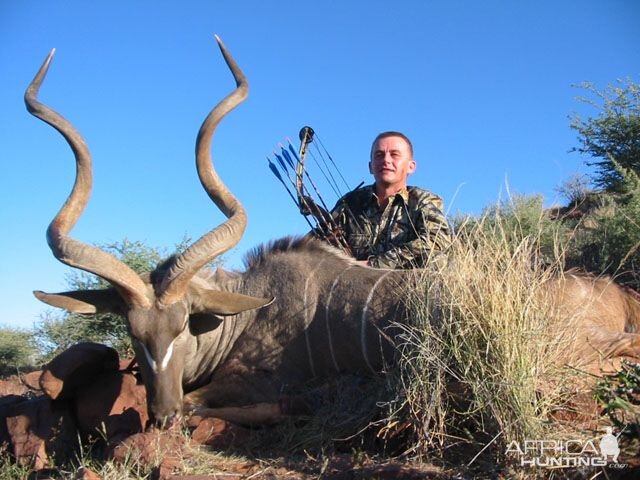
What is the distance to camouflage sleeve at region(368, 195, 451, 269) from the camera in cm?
432

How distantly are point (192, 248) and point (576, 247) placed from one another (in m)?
3.94

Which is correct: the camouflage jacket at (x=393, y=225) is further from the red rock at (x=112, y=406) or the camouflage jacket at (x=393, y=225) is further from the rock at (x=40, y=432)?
the rock at (x=40, y=432)

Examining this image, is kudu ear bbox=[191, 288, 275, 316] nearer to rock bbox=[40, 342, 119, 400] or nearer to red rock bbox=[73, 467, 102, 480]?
rock bbox=[40, 342, 119, 400]

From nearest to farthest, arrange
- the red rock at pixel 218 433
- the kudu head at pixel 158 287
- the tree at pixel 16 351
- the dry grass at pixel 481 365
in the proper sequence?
the dry grass at pixel 481 365 → the red rock at pixel 218 433 → the kudu head at pixel 158 287 → the tree at pixel 16 351

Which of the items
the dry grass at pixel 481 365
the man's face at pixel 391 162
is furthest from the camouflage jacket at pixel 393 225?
the dry grass at pixel 481 365

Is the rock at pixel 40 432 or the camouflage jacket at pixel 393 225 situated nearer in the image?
the rock at pixel 40 432

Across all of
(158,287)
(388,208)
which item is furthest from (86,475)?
(388,208)

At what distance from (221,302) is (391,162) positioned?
6.66 feet

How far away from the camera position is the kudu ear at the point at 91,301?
3576mm

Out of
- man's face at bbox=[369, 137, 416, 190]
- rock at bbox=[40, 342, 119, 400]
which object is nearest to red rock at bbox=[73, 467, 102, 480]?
rock at bbox=[40, 342, 119, 400]

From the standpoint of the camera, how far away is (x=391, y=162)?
197 inches

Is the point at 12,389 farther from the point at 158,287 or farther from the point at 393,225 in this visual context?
the point at 393,225

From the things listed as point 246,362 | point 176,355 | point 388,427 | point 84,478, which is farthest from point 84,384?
point 388,427

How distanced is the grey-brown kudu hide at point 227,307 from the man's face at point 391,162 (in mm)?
1108
